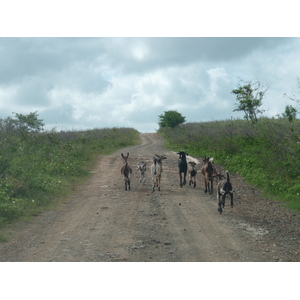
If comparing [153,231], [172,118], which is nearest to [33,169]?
[153,231]

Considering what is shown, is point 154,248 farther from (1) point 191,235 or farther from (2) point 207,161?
(2) point 207,161

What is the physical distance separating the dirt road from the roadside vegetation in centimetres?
104

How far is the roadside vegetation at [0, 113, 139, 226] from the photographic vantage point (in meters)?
14.1

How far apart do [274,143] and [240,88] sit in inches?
822

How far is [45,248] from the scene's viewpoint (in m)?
9.13

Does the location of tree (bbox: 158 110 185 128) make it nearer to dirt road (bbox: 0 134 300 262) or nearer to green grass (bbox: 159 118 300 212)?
green grass (bbox: 159 118 300 212)

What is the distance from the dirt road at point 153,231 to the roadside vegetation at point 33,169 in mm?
1041

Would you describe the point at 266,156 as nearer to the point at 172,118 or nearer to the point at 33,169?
the point at 33,169

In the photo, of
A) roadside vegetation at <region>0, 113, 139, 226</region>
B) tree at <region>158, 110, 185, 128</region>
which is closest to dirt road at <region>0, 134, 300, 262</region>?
roadside vegetation at <region>0, 113, 139, 226</region>

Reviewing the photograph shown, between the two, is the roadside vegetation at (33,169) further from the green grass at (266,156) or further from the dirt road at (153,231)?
the green grass at (266,156)

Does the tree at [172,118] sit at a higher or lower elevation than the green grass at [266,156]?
higher

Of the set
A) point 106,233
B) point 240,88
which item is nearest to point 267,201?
point 106,233

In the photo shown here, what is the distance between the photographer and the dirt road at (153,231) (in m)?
8.45

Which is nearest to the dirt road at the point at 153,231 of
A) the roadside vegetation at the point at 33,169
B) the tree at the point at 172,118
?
the roadside vegetation at the point at 33,169
